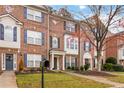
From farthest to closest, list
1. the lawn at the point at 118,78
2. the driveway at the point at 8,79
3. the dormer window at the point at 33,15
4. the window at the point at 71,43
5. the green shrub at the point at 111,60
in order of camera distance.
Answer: the window at the point at 71,43 → the green shrub at the point at 111,60 → the dormer window at the point at 33,15 → the lawn at the point at 118,78 → the driveway at the point at 8,79

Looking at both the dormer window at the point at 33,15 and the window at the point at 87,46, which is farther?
the window at the point at 87,46

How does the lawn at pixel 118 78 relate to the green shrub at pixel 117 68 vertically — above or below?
below

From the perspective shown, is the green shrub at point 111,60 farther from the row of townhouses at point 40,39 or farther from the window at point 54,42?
the window at point 54,42

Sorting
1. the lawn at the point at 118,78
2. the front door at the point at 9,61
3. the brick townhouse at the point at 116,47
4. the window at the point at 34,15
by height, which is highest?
the window at the point at 34,15

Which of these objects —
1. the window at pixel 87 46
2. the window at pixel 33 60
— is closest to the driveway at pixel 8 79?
the window at pixel 33 60

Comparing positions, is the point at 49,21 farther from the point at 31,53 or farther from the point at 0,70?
the point at 0,70

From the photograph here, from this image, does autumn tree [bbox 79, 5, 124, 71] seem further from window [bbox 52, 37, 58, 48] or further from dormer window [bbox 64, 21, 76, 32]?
window [bbox 52, 37, 58, 48]

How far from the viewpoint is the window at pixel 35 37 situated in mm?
14977

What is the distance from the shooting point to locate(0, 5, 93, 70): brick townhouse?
1464 centimetres

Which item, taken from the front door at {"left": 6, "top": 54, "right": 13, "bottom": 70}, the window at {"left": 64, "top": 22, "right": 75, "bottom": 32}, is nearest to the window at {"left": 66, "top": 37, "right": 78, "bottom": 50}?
the window at {"left": 64, "top": 22, "right": 75, "bottom": 32}

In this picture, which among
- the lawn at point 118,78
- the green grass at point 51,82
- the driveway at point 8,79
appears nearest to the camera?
the driveway at point 8,79

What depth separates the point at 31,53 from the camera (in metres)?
15.4

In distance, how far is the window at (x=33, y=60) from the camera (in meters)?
14.9

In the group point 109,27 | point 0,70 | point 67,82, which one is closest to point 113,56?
point 109,27
